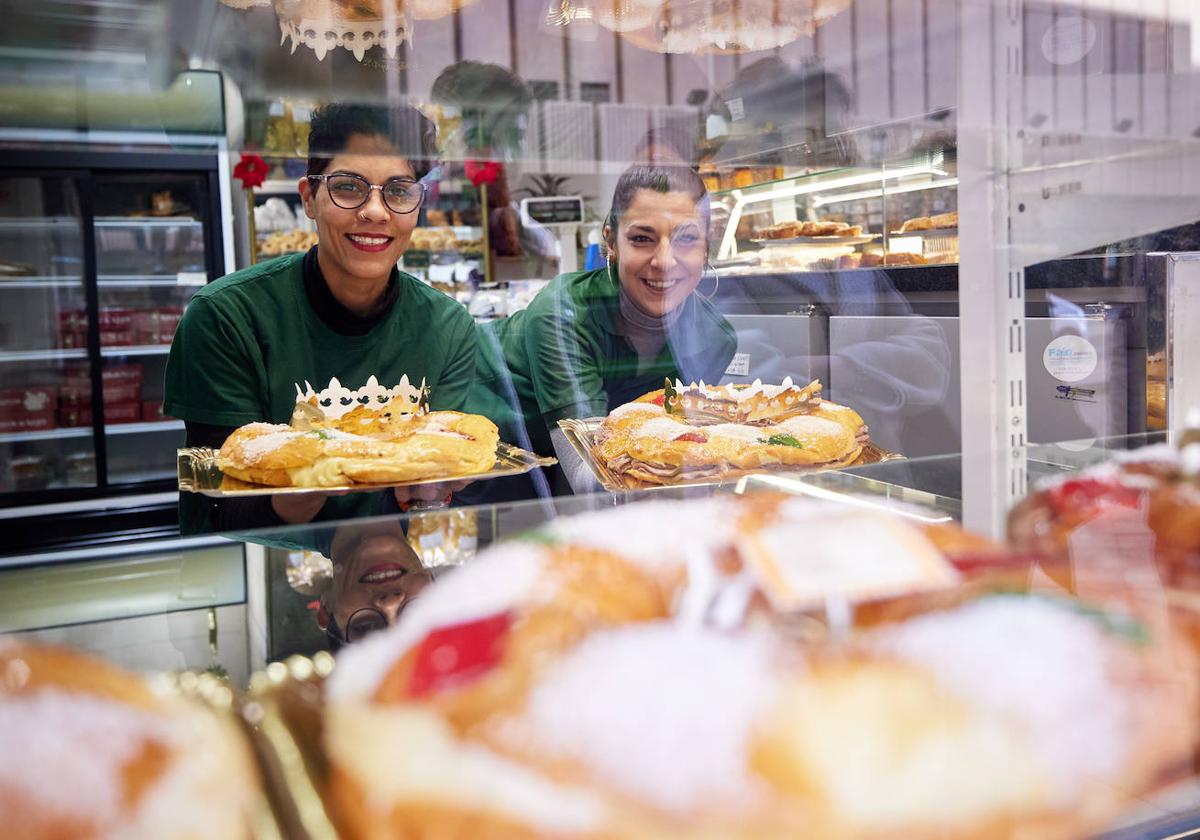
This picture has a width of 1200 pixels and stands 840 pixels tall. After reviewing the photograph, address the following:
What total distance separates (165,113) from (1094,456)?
1747 mm

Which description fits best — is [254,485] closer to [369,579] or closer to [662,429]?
[662,429]

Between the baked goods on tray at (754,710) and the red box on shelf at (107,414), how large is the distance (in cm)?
489

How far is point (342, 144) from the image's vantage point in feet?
5.87

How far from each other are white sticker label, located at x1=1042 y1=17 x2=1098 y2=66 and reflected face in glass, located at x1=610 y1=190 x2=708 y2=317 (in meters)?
0.84

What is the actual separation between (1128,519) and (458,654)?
0.38 m

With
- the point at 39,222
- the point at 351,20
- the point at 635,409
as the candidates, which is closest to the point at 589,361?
the point at 635,409

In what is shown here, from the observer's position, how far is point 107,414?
15.8ft

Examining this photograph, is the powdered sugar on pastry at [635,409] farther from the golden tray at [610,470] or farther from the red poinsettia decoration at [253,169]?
the red poinsettia decoration at [253,169]

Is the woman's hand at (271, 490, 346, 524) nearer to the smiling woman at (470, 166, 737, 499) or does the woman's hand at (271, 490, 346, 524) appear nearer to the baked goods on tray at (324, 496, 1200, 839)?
the smiling woman at (470, 166, 737, 499)

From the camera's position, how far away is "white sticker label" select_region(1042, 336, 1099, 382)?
1477 mm

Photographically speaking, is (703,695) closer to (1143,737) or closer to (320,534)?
Answer: (1143,737)

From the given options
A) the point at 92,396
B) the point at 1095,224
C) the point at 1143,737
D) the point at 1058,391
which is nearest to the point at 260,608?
the point at 1143,737

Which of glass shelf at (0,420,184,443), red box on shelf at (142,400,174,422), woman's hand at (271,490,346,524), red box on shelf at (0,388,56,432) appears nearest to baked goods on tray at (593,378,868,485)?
woman's hand at (271,490,346,524)

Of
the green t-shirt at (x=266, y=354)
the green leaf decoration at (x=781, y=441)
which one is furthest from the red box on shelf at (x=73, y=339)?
the green leaf decoration at (x=781, y=441)
